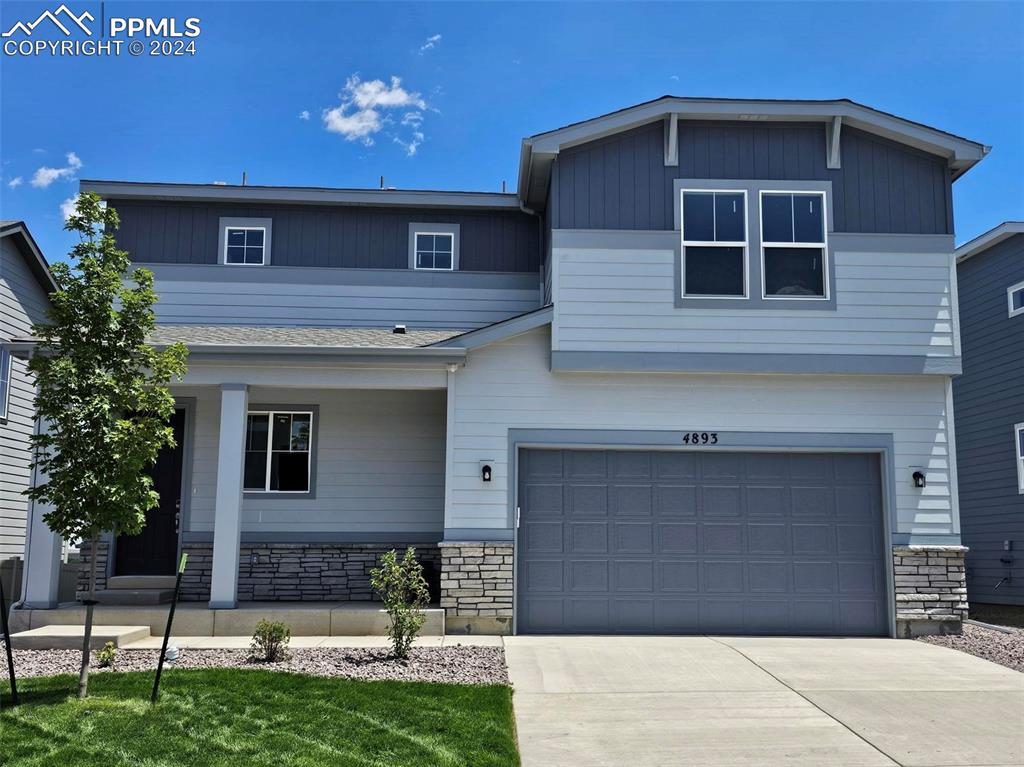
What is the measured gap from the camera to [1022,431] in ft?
52.0

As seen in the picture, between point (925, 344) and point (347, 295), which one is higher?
point (347, 295)

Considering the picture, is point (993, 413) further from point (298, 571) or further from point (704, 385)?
point (298, 571)

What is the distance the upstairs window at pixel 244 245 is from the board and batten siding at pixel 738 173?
4880 mm

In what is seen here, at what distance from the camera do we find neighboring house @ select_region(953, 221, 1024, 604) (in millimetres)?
15930

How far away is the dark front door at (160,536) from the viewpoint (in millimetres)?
12430

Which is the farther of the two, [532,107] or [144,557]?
[532,107]

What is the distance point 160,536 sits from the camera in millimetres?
12547

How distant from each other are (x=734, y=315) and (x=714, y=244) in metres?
0.95

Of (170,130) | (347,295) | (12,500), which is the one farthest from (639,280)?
(12,500)

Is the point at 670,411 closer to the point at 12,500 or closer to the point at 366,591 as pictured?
the point at 366,591

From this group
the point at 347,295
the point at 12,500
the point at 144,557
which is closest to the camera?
the point at 144,557

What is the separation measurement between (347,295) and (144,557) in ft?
15.4

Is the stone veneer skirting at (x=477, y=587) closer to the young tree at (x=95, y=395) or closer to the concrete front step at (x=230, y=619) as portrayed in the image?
the concrete front step at (x=230, y=619)

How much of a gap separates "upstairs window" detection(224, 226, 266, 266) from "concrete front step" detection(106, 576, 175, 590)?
4.81 m
